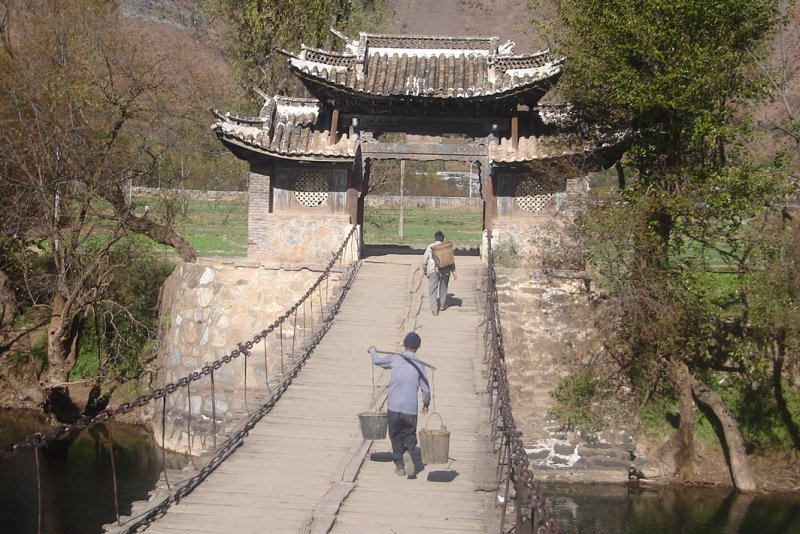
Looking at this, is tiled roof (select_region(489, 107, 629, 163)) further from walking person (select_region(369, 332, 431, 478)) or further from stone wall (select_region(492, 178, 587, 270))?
walking person (select_region(369, 332, 431, 478))

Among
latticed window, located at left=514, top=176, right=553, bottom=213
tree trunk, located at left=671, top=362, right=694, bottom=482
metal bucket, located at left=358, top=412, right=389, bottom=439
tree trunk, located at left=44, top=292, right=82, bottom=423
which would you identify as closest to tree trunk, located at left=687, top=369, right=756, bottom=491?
tree trunk, located at left=671, top=362, right=694, bottom=482

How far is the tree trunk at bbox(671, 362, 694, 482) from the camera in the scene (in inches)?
766

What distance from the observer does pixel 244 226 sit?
3925 cm

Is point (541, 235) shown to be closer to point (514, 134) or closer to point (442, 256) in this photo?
point (514, 134)

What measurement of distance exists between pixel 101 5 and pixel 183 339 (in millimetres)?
10595

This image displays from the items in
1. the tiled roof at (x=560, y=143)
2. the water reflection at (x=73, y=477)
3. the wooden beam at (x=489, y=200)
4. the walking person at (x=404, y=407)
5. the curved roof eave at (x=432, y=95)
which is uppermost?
the curved roof eave at (x=432, y=95)

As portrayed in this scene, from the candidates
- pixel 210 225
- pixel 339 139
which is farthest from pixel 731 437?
pixel 210 225

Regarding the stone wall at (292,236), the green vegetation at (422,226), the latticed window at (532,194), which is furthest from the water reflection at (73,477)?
the green vegetation at (422,226)

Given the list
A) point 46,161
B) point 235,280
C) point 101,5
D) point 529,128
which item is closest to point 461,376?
point 235,280

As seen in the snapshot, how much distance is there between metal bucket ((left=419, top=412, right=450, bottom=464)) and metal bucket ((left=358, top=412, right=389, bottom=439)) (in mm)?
797

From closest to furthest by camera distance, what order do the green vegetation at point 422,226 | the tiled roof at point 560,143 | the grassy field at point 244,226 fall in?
1. the tiled roof at point 560,143
2. the grassy field at point 244,226
3. the green vegetation at point 422,226

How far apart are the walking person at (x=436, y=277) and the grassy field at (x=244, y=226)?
9.25 meters

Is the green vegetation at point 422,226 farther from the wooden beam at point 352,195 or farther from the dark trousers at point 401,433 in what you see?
the dark trousers at point 401,433

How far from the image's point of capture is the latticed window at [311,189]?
2144cm
